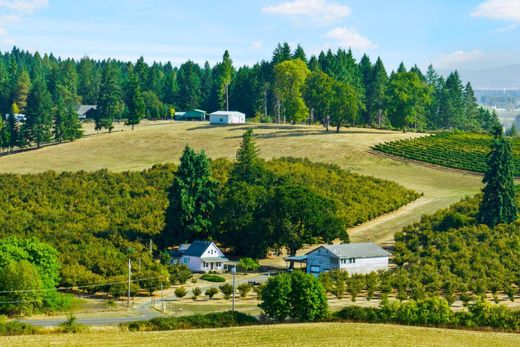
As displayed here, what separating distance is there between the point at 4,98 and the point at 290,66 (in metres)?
77.1

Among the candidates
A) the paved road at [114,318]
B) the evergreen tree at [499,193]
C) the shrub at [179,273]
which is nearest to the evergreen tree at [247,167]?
the shrub at [179,273]

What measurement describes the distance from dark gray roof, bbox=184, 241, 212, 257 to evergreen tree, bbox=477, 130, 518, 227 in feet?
101

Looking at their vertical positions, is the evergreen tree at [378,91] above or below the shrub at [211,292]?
above

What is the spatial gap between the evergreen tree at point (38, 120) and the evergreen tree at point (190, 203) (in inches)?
2545

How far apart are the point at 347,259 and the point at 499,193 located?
22070 millimetres

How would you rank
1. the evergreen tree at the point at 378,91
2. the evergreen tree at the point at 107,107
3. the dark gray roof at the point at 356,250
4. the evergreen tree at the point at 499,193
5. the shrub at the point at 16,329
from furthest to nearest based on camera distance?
the evergreen tree at the point at 378,91, the evergreen tree at the point at 107,107, the evergreen tree at the point at 499,193, the dark gray roof at the point at 356,250, the shrub at the point at 16,329

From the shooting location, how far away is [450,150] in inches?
5059

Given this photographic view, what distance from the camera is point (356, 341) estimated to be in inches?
2031

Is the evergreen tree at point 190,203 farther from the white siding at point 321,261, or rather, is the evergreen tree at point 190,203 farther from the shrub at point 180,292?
the shrub at point 180,292

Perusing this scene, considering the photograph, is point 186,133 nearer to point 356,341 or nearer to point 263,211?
point 263,211

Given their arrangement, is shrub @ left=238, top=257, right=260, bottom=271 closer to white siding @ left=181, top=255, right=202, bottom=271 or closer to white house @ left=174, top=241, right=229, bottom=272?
white house @ left=174, top=241, right=229, bottom=272

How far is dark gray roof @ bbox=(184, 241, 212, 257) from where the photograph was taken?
264 ft

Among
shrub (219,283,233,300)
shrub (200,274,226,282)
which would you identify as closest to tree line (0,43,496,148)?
shrub (200,274,226,282)

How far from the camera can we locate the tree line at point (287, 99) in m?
142
